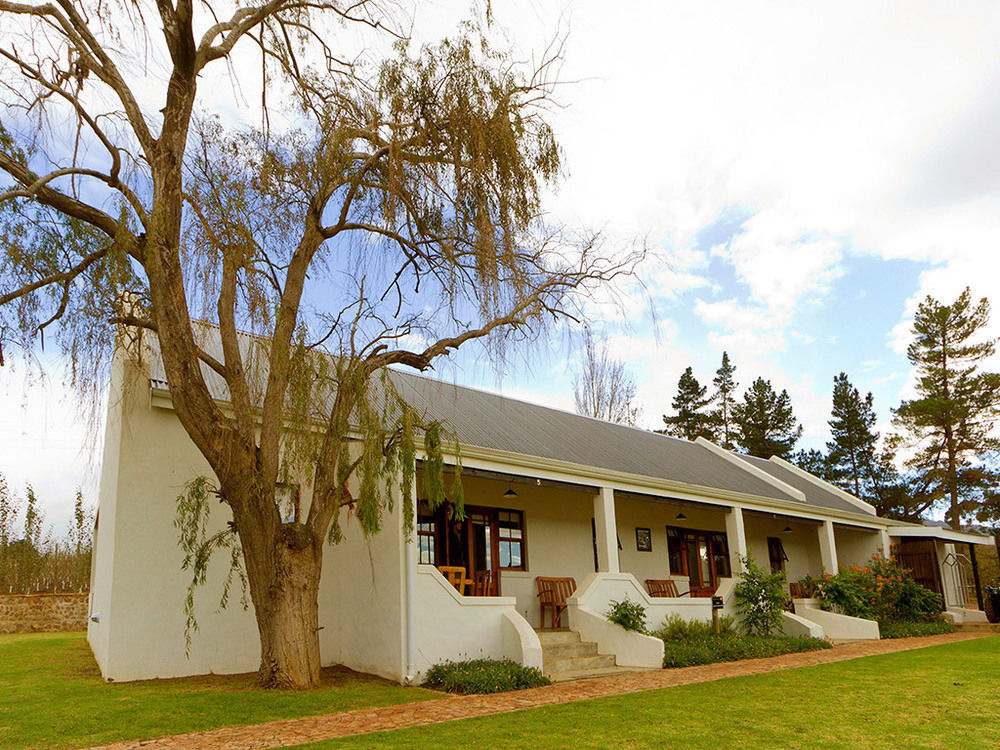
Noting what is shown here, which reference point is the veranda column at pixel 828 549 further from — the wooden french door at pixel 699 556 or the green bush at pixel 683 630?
the green bush at pixel 683 630

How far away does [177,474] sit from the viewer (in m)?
11.0

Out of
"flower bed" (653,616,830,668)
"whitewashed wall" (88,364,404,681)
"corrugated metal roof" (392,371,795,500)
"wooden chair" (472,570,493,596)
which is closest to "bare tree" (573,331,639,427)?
"corrugated metal roof" (392,371,795,500)

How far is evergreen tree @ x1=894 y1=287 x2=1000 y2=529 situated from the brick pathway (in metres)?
27.0

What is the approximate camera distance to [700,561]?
1928 cm

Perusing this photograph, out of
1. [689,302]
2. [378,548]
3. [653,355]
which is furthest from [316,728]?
[689,302]

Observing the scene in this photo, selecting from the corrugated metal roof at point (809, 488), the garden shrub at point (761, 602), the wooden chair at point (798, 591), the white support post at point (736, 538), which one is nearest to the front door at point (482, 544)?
the garden shrub at point (761, 602)

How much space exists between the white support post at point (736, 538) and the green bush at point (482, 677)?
7.12 metres

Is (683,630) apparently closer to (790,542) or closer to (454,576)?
(454,576)

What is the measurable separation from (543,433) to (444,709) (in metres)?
8.05

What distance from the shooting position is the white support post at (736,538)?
16.0 meters

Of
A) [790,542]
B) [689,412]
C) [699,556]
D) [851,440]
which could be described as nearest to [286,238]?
[699,556]

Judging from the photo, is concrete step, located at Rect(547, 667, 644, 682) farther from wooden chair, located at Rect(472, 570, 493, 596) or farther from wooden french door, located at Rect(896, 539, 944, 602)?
wooden french door, located at Rect(896, 539, 944, 602)

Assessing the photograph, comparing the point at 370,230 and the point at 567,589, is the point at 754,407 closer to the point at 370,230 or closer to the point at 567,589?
the point at 567,589

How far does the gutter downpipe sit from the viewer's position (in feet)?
32.9
